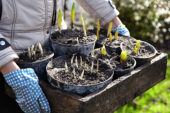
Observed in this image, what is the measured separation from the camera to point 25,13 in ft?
4.30

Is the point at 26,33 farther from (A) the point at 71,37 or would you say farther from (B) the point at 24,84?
(B) the point at 24,84

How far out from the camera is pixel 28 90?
1.09m

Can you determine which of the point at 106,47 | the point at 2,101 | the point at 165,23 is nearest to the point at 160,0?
the point at 165,23

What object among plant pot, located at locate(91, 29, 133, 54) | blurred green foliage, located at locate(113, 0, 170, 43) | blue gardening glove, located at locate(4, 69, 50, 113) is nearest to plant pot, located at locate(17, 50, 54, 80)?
blue gardening glove, located at locate(4, 69, 50, 113)

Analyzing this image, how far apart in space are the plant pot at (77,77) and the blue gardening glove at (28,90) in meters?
0.08

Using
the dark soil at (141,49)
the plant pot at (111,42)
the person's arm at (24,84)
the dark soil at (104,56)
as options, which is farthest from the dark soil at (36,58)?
the dark soil at (141,49)

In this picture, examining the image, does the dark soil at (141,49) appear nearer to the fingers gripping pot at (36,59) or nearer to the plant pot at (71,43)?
the plant pot at (71,43)

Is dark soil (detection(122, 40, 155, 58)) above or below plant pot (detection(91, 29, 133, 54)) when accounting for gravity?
below

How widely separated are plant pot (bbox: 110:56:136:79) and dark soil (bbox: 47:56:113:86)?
74mm

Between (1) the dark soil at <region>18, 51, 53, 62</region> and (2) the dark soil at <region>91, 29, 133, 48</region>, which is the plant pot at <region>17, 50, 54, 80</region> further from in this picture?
(2) the dark soil at <region>91, 29, 133, 48</region>

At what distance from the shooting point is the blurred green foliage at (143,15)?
3189mm

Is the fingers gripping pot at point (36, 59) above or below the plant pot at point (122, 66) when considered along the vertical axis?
above

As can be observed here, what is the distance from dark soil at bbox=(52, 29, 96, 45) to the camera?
1.33 m

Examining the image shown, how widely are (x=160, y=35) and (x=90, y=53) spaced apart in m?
2.68
